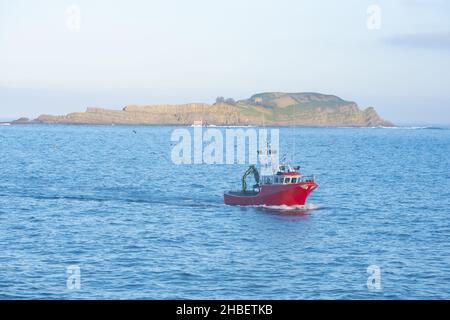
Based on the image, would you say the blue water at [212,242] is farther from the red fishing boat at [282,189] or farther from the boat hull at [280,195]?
the red fishing boat at [282,189]

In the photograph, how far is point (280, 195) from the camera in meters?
75.8

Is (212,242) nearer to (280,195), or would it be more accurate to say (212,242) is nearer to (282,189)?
(282,189)

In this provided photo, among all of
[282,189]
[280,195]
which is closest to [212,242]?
[282,189]

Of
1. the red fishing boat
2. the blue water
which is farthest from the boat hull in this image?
the blue water

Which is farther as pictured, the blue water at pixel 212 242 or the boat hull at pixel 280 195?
the boat hull at pixel 280 195

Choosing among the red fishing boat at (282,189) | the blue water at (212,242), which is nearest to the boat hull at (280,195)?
the red fishing boat at (282,189)

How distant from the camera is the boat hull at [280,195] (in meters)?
74.9

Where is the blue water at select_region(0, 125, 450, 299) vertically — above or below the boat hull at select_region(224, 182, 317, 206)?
below

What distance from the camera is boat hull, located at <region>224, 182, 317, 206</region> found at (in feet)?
246

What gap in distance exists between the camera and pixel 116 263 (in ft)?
157

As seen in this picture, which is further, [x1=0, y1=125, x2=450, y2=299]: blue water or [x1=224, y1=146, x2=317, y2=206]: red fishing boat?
[x1=224, y1=146, x2=317, y2=206]: red fishing boat

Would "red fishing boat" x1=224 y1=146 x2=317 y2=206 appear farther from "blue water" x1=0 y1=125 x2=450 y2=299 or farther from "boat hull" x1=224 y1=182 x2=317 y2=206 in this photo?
"blue water" x1=0 y1=125 x2=450 y2=299

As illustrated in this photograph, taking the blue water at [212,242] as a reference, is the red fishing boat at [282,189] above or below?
above
